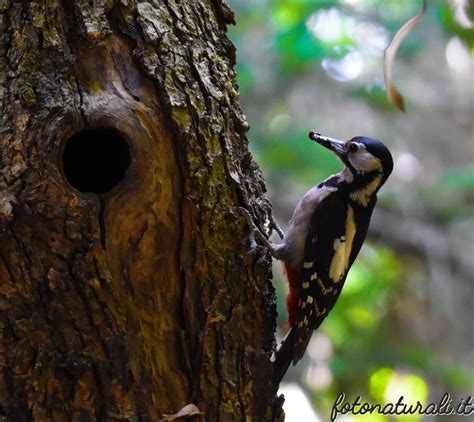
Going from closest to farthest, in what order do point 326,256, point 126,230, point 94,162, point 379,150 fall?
point 126,230
point 94,162
point 326,256
point 379,150

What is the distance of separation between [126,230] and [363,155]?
156 centimetres

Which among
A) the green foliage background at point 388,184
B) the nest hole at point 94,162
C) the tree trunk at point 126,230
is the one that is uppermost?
the green foliage background at point 388,184

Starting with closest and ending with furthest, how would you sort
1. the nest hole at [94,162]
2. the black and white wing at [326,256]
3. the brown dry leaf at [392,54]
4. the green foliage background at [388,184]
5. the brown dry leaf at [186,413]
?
the brown dry leaf at [186,413] < the nest hole at [94,162] < the brown dry leaf at [392,54] < the black and white wing at [326,256] < the green foliage background at [388,184]

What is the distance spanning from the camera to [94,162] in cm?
302

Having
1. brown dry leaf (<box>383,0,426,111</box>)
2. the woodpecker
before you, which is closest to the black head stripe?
the woodpecker

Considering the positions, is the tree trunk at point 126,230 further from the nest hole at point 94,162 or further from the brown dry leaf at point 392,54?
the brown dry leaf at point 392,54

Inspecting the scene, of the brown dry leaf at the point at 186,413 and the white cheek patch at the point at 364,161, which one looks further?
the white cheek patch at the point at 364,161

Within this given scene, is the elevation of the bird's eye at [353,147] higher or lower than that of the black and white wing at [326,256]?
higher

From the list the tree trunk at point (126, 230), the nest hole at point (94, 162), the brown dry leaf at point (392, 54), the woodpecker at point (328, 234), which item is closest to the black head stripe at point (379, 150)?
the woodpecker at point (328, 234)

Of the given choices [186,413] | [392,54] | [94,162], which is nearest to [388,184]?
[392,54]

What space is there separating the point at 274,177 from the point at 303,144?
92 cm

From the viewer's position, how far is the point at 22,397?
8.02 ft

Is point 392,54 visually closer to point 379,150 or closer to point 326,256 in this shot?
point 379,150

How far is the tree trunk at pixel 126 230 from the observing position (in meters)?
2.42
